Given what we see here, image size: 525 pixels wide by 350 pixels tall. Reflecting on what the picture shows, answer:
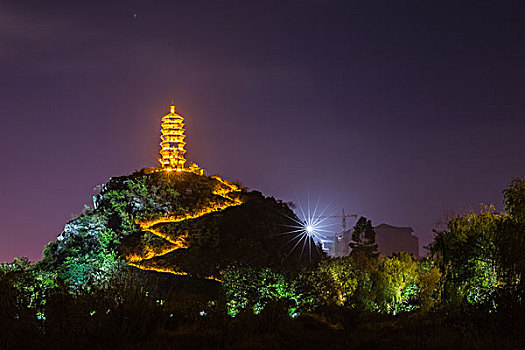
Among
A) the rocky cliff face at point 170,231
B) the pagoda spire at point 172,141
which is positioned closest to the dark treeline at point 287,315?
the rocky cliff face at point 170,231

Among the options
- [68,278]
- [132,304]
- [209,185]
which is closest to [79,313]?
Result: [132,304]

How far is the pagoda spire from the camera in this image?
34750 millimetres

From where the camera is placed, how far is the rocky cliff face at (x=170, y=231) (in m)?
26.5

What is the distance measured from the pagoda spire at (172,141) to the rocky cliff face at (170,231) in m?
2.12

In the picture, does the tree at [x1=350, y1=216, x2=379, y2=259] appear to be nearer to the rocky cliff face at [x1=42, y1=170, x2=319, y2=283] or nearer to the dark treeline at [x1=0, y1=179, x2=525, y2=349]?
the rocky cliff face at [x1=42, y1=170, x2=319, y2=283]

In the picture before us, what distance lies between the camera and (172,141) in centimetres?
3528

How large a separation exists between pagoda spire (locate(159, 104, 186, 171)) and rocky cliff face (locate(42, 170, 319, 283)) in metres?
2.12

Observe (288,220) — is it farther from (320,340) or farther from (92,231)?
(320,340)

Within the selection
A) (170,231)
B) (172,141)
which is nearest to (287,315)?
(170,231)

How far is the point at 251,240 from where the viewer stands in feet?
94.9

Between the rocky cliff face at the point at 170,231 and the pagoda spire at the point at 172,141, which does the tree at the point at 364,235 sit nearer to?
the rocky cliff face at the point at 170,231

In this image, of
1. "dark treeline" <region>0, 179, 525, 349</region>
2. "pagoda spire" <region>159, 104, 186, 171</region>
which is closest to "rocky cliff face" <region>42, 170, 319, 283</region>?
"pagoda spire" <region>159, 104, 186, 171</region>

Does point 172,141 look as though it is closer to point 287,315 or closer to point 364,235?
point 364,235

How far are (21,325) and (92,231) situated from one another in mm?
18922
